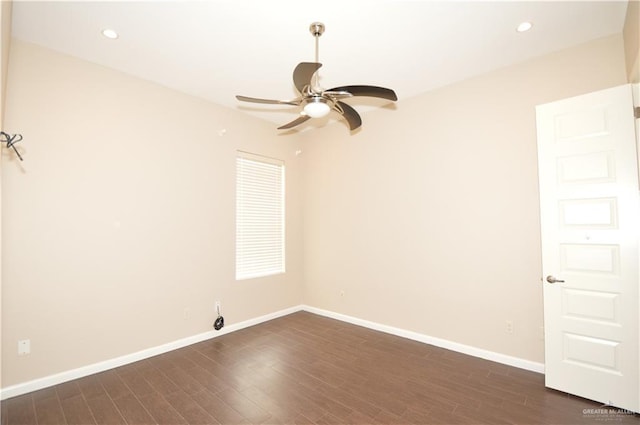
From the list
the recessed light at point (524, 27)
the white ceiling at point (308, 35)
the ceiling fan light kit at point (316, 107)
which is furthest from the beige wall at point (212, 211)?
the ceiling fan light kit at point (316, 107)

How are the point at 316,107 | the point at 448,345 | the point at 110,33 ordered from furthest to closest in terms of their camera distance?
the point at 448,345
the point at 110,33
the point at 316,107

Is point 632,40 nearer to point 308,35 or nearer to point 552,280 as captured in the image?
point 552,280

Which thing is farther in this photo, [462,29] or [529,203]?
[529,203]

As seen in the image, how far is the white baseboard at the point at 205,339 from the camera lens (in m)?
2.66

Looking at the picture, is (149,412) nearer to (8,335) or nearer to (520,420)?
(8,335)

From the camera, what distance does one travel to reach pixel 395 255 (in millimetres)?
4059

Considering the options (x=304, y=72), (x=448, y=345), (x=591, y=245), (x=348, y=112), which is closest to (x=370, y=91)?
(x=348, y=112)

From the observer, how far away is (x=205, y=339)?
383cm

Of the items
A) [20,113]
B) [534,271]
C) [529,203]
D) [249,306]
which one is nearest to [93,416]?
[249,306]

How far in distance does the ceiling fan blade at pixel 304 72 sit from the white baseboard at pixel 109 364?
327 centimetres

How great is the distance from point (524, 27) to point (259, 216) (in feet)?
12.6

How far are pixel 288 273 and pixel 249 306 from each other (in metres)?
0.88

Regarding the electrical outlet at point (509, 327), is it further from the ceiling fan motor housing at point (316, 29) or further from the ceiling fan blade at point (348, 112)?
the ceiling fan motor housing at point (316, 29)

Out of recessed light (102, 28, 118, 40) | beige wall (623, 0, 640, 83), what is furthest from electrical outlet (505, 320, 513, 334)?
recessed light (102, 28, 118, 40)
